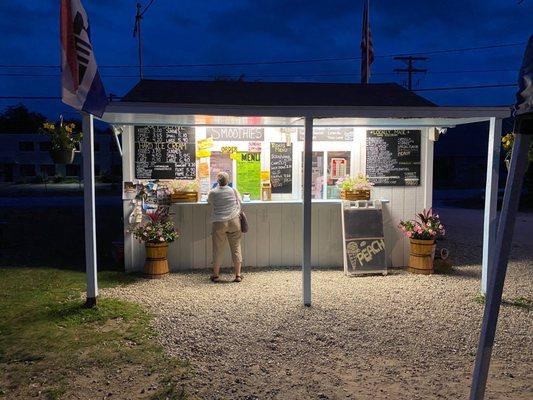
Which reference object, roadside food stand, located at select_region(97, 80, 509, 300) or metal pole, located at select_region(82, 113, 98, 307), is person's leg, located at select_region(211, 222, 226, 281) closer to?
roadside food stand, located at select_region(97, 80, 509, 300)

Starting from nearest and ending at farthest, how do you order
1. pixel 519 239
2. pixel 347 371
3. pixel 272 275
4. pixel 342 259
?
pixel 347 371
pixel 272 275
pixel 342 259
pixel 519 239

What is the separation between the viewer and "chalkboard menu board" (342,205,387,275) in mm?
8570

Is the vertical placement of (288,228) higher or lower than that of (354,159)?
lower

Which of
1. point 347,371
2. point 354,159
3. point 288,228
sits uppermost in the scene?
point 354,159

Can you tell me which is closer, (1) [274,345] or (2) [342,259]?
(1) [274,345]

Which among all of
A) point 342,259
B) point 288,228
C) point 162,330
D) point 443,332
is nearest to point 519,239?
point 342,259

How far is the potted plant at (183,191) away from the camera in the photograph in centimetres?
859

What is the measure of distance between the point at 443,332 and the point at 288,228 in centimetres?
382

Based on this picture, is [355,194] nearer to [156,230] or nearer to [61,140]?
[156,230]

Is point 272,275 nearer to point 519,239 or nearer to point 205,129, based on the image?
point 205,129

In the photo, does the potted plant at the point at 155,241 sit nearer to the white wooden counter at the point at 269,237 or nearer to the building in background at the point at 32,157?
the white wooden counter at the point at 269,237

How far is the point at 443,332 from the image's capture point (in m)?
5.75

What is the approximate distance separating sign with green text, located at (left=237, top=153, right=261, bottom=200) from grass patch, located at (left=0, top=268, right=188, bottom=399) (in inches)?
127

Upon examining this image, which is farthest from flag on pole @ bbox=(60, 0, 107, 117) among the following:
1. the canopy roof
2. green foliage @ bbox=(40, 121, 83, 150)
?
green foliage @ bbox=(40, 121, 83, 150)
